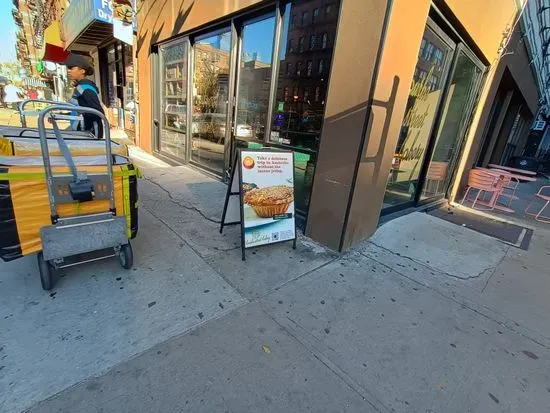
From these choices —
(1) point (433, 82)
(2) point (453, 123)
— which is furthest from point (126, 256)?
(2) point (453, 123)

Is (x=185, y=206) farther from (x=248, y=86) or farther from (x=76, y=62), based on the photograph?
(x=76, y=62)

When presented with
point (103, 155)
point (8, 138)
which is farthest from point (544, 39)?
point (8, 138)

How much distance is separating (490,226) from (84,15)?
434 inches

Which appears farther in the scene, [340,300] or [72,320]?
[340,300]

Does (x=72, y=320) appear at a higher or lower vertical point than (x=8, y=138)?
lower

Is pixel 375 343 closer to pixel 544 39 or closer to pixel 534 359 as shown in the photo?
pixel 534 359

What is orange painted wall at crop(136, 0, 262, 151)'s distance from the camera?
5.11 meters

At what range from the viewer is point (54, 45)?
11367 mm

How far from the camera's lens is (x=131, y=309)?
2229mm

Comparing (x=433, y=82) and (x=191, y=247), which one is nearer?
(x=191, y=247)

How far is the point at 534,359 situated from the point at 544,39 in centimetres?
1230

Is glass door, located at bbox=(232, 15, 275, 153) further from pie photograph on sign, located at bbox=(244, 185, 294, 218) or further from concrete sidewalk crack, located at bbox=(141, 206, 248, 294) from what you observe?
concrete sidewalk crack, located at bbox=(141, 206, 248, 294)

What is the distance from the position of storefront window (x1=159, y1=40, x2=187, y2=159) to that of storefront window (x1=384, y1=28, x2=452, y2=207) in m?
4.83

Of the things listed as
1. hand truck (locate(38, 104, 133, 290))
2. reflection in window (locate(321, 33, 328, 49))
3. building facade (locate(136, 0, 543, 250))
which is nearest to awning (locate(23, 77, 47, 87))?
building facade (locate(136, 0, 543, 250))
